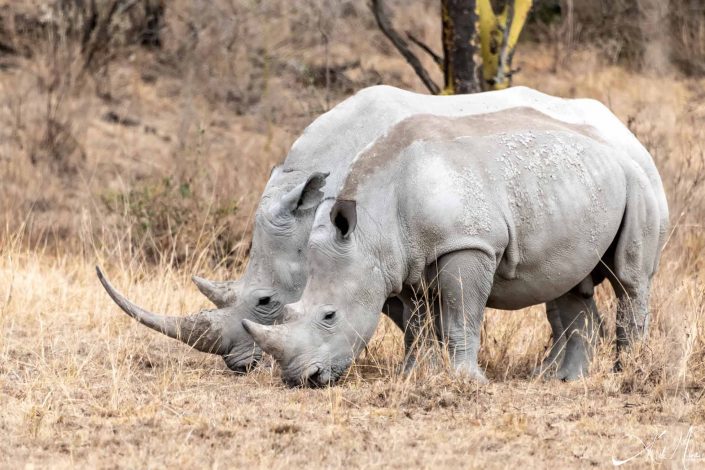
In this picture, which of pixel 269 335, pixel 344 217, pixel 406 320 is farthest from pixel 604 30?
pixel 269 335

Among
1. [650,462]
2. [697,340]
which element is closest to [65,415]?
[650,462]

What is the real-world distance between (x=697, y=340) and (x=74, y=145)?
8.10 m

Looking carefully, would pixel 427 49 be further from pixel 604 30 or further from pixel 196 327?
pixel 604 30

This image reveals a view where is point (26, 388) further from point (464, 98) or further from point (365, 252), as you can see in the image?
point (464, 98)

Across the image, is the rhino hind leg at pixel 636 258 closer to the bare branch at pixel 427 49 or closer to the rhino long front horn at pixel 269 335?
the rhino long front horn at pixel 269 335

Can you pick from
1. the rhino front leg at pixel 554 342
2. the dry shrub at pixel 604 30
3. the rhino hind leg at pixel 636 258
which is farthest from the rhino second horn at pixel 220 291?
the dry shrub at pixel 604 30

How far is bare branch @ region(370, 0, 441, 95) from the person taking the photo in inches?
398

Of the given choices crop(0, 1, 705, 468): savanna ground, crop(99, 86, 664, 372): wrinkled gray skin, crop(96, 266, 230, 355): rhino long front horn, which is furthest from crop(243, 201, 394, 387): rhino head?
crop(96, 266, 230, 355): rhino long front horn

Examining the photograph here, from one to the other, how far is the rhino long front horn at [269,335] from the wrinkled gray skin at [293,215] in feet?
2.14

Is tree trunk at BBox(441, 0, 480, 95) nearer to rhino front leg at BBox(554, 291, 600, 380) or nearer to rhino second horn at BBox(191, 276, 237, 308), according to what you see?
rhino front leg at BBox(554, 291, 600, 380)

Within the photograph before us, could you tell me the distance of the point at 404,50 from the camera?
399 inches

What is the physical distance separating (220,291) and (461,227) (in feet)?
4.85

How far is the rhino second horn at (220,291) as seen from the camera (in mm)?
6934

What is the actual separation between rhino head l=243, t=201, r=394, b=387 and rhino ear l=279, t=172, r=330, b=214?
0.34 m
